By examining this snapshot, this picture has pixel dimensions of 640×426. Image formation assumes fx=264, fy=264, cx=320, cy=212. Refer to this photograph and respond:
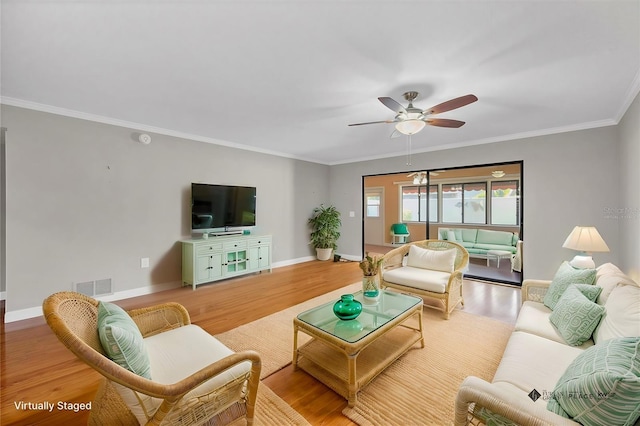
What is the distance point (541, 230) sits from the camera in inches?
164

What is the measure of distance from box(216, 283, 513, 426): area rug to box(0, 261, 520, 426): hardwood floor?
191 millimetres

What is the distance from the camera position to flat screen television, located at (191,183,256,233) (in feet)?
14.4

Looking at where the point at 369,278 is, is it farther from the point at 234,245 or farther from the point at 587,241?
the point at 234,245

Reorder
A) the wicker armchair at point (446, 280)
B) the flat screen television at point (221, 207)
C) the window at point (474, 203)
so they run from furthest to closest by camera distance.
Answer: the window at point (474, 203), the flat screen television at point (221, 207), the wicker armchair at point (446, 280)

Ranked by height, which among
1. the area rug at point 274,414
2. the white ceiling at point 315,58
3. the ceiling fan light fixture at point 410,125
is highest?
the white ceiling at point 315,58

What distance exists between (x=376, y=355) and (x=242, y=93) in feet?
9.21

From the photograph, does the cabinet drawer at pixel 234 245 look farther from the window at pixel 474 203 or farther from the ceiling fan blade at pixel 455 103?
the window at pixel 474 203

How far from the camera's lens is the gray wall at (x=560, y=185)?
365 cm

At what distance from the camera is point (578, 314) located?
5.74 feet

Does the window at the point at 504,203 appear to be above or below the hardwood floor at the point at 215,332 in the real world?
above

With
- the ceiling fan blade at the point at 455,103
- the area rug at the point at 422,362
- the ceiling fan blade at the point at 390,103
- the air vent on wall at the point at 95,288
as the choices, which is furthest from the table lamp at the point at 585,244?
the air vent on wall at the point at 95,288

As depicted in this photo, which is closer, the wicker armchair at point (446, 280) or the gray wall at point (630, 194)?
the gray wall at point (630, 194)

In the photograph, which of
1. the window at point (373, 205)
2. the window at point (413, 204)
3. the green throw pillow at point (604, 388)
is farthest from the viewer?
the window at point (373, 205)

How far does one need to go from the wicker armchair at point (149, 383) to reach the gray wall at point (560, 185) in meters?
4.71
